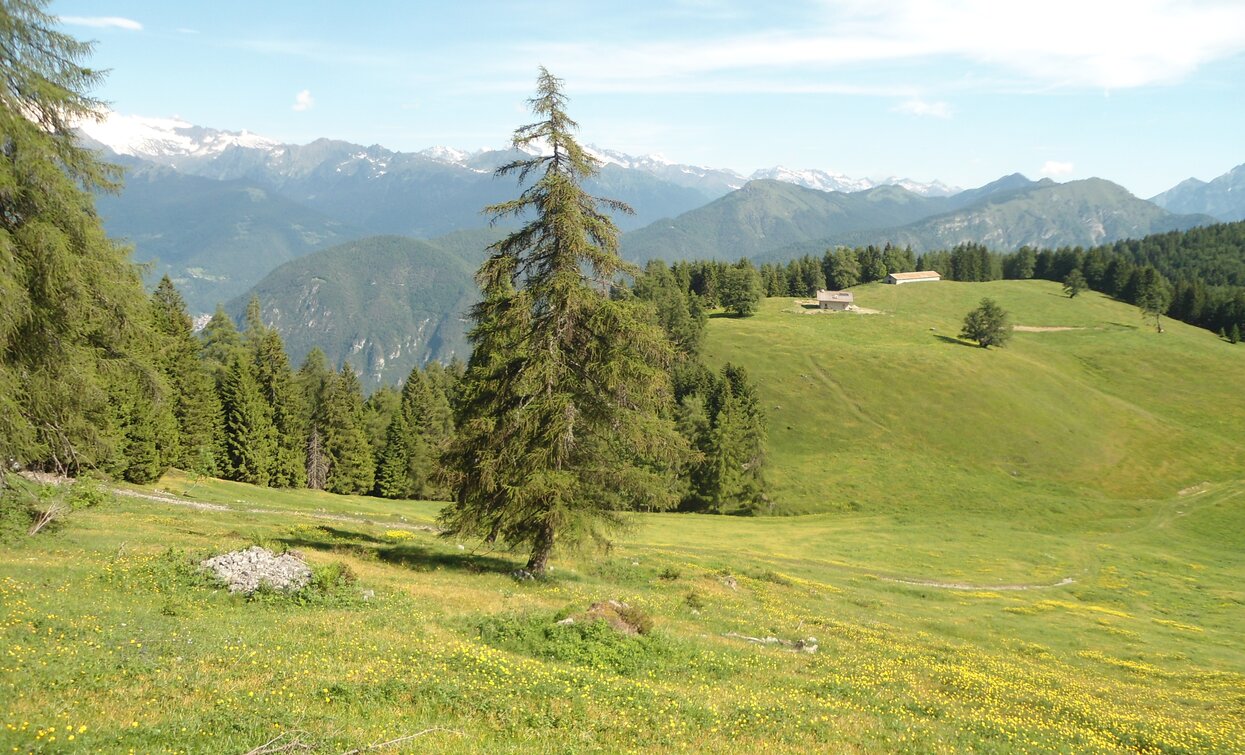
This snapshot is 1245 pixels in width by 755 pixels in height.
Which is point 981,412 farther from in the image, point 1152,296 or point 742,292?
point 1152,296

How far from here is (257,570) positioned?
19781 mm

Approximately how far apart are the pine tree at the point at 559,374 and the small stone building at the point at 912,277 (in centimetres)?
18433

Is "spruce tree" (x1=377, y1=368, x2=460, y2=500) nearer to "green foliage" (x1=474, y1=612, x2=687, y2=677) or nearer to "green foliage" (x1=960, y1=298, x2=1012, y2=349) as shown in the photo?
"green foliage" (x1=474, y1=612, x2=687, y2=677)

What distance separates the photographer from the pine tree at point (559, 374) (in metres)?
23.9

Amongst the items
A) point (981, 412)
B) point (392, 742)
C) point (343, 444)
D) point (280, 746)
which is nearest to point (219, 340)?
point (343, 444)

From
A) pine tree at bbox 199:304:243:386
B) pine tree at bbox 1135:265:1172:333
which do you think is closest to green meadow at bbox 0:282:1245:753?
pine tree at bbox 199:304:243:386

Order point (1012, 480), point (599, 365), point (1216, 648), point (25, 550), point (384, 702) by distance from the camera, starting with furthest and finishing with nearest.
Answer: point (1012, 480) → point (1216, 648) → point (599, 365) → point (25, 550) → point (384, 702)

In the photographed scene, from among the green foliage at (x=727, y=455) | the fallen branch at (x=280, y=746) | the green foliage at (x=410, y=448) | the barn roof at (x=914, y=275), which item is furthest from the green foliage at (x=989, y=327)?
A: the fallen branch at (x=280, y=746)

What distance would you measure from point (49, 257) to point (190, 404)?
5193 cm

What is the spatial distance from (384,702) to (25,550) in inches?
710

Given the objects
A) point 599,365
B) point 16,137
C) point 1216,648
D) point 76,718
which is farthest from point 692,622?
point 1216,648

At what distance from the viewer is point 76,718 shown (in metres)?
9.23

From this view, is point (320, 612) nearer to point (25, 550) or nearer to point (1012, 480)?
point (25, 550)

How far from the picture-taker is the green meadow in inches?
436
